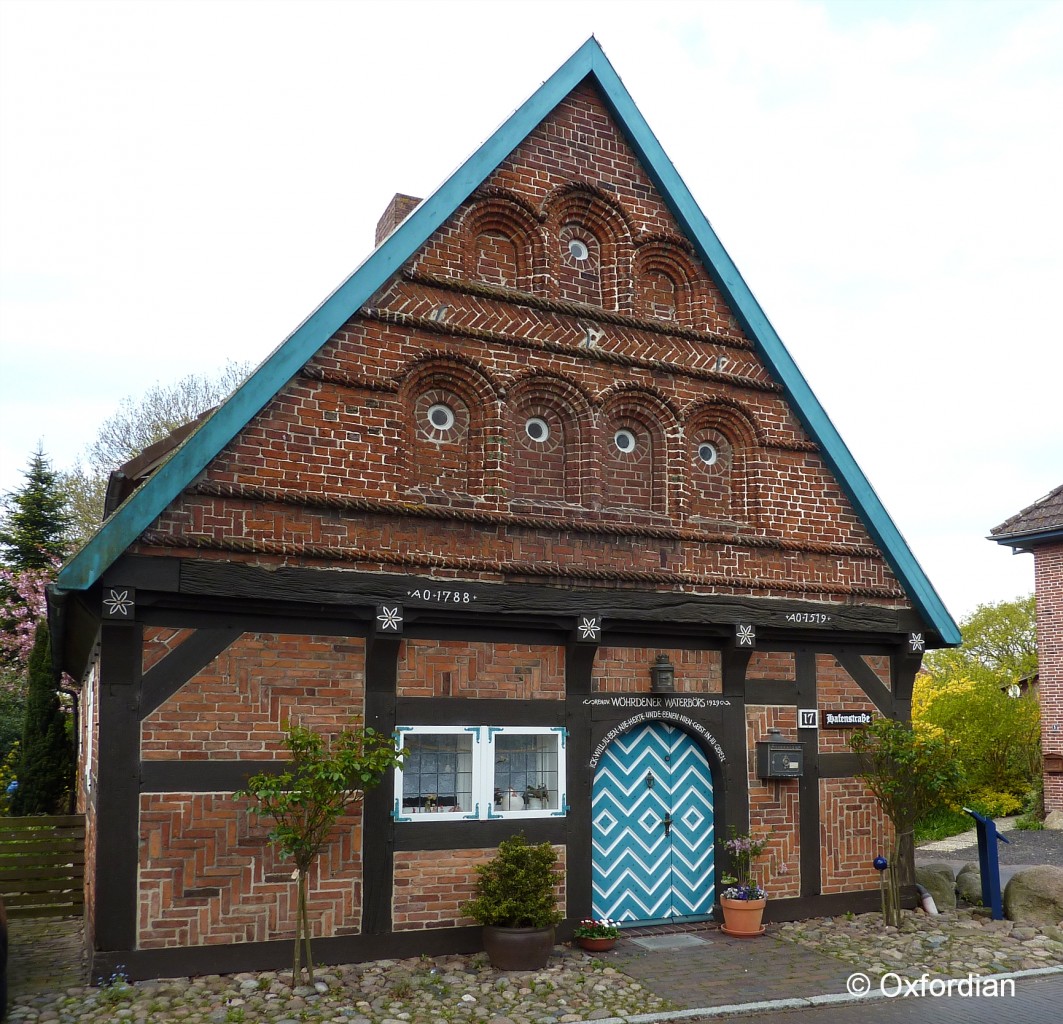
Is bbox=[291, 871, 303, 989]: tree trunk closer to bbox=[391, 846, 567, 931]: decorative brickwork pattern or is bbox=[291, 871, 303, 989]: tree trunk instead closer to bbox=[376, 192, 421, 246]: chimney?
bbox=[391, 846, 567, 931]: decorative brickwork pattern

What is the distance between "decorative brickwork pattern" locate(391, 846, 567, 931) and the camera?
9336mm

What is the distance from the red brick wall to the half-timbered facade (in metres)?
10.9

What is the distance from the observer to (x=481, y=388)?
10.5m

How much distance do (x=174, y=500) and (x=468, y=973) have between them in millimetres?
4557

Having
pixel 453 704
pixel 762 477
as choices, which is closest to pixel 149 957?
pixel 453 704

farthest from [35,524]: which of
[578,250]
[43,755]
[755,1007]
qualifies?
[755,1007]

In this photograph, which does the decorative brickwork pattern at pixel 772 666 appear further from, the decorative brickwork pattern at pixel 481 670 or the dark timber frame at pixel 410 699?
the decorative brickwork pattern at pixel 481 670

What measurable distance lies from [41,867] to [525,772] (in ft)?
18.3

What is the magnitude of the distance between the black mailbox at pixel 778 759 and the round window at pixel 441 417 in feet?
15.2

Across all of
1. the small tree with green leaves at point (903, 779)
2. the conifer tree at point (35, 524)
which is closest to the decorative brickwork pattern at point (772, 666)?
the small tree with green leaves at point (903, 779)

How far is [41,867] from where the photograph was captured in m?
11.7

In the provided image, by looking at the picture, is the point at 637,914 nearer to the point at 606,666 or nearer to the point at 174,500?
the point at 606,666

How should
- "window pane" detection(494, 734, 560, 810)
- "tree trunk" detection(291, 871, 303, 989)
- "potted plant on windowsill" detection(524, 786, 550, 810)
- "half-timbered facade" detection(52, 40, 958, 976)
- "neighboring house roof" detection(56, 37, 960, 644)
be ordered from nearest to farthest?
"tree trunk" detection(291, 871, 303, 989), "neighboring house roof" detection(56, 37, 960, 644), "half-timbered facade" detection(52, 40, 958, 976), "window pane" detection(494, 734, 560, 810), "potted plant on windowsill" detection(524, 786, 550, 810)

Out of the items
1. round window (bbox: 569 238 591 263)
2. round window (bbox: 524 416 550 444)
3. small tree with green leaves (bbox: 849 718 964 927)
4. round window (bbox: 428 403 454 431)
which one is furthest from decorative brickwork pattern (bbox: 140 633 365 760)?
small tree with green leaves (bbox: 849 718 964 927)
